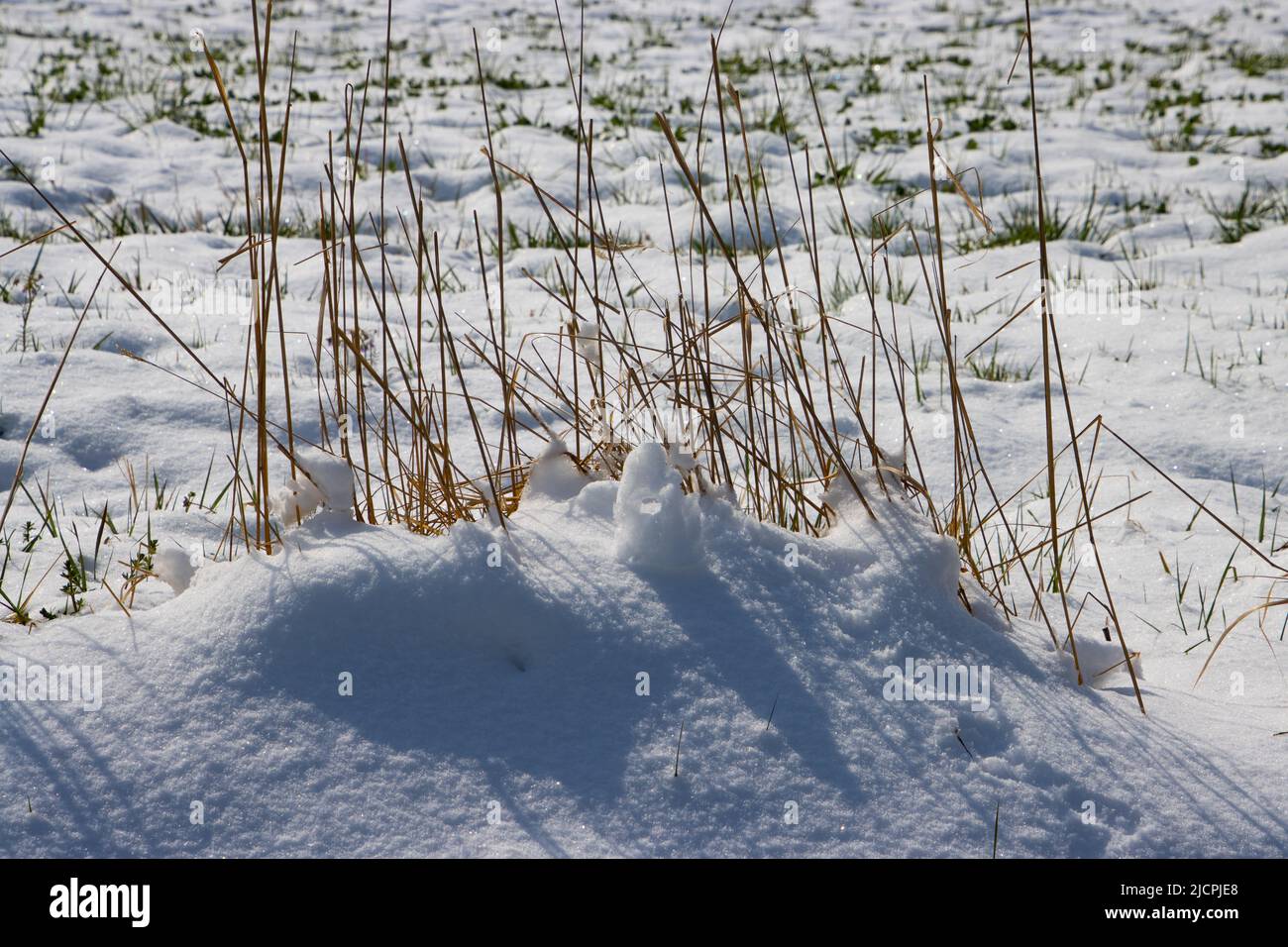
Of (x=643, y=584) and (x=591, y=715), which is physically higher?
(x=643, y=584)

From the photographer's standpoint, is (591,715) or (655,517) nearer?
(591,715)

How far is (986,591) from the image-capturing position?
5.89 feet

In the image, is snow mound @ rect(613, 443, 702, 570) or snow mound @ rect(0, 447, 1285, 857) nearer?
snow mound @ rect(0, 447, 1285, 857)

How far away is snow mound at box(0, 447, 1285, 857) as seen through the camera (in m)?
1.22

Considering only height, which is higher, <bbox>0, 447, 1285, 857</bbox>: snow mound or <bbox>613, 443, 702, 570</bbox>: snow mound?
<bbox>613, 443, 702, 570</bbox>: snow mound

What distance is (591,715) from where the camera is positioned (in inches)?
53.6

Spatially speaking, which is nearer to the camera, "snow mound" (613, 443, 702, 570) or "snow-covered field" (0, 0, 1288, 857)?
"snow-covered field" (0, 0, 1288, 857)

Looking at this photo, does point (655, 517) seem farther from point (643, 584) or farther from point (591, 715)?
point (591, 715)

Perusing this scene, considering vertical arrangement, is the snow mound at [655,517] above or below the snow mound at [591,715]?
above

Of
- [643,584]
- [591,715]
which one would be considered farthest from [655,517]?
[591,715]

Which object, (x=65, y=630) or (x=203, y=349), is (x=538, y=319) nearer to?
(x=203, y=349)

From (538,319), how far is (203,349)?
115 centimetres

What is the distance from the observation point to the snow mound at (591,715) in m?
1.22

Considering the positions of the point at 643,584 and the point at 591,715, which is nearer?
the point at 591,715
